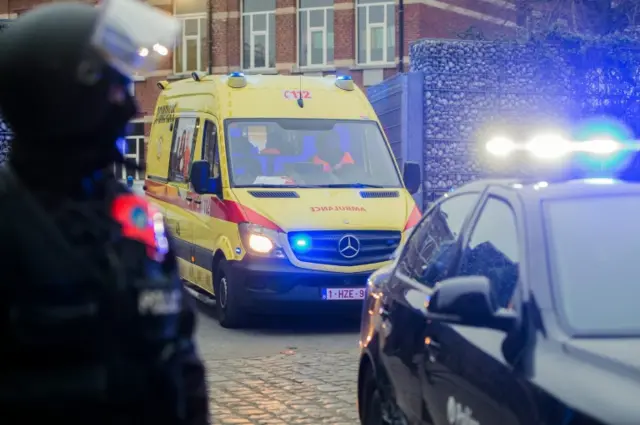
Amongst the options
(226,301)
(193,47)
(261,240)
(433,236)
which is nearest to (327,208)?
(261,240)

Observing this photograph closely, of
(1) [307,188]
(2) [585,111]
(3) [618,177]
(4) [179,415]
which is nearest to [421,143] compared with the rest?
(2) [585,111]

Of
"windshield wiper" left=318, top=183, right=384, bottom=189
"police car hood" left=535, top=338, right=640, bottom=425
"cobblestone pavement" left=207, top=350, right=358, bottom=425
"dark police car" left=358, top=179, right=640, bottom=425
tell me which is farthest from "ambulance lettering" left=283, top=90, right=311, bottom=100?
"police car hood" left=535, top=338, right=640, bottom=425

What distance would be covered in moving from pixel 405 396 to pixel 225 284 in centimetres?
671

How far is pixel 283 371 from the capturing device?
8.84 meters

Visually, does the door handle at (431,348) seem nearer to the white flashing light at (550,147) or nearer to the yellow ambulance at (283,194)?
the white flashing light at (550,147)

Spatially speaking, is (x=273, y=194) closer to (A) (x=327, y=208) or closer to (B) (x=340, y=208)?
(A) (x=327, y=208)

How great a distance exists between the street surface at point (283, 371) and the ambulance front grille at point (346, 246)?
29.4 inches

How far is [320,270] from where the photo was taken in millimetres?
10891

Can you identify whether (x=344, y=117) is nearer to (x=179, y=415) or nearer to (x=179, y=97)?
(x=179, y=97)

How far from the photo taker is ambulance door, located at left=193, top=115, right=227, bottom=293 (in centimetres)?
1166

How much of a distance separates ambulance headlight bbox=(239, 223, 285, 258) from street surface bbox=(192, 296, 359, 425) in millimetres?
826

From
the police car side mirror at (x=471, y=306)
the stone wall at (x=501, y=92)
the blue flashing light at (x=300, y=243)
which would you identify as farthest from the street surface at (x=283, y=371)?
the stone wall at (x=501, y=92)

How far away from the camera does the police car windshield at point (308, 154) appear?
1170 centimetres

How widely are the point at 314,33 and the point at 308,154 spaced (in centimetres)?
2681
